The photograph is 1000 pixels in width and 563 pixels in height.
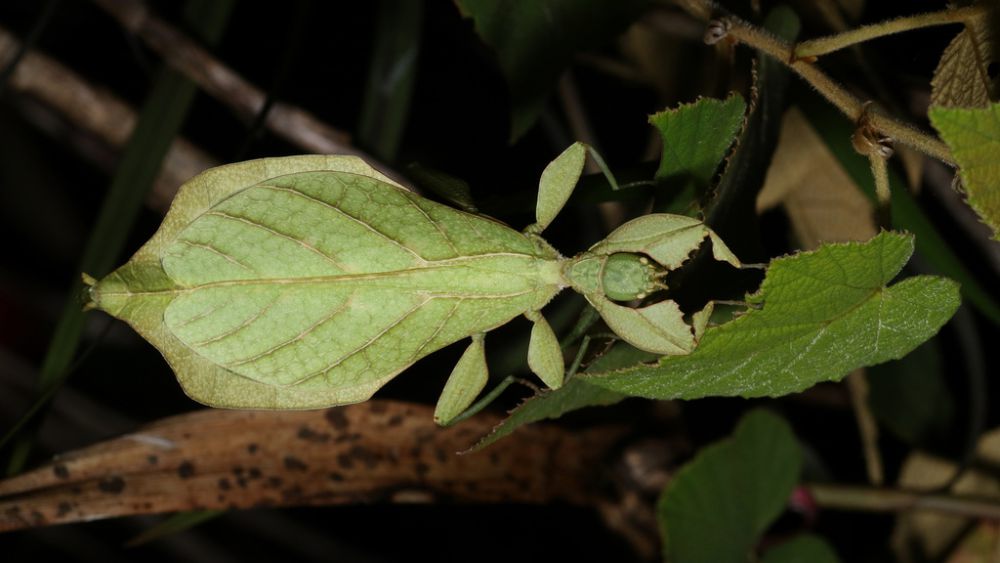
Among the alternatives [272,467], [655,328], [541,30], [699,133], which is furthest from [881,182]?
[272,467]

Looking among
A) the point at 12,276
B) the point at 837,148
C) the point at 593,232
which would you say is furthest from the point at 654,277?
the point at 12,276

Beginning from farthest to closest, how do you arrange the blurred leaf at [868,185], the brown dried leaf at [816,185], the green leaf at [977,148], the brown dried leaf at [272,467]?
the brown dried leaf at [816,185] < the blurred leaf at [868,185] < the brown dried leaf at [272,467] < the green leaf at [977,148]

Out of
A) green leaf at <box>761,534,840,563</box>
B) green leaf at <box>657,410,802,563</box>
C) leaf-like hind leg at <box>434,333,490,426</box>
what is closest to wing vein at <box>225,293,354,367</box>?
leaf-like hind leg at <box>434,333,490,426</box>

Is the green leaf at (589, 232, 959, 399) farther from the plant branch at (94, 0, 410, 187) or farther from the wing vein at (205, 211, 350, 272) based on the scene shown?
the plant branch at (94, 0, 410, 187)

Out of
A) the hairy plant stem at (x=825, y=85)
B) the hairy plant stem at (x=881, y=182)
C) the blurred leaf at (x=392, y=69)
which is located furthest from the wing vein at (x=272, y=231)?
the blurred leaf at (x=392, y=69)

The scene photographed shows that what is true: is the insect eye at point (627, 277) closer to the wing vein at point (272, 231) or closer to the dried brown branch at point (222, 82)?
the wing vein at point (272, 231)

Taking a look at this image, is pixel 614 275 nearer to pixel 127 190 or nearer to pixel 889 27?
pixel 889 27

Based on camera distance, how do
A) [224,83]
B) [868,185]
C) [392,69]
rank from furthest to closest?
[392,69] → [224,83] → [868,185]
